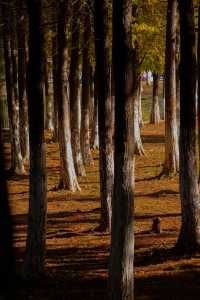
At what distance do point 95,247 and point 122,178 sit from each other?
566 centimetres

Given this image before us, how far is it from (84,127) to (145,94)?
59.2 meters

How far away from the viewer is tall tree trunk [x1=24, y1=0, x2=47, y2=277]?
11.4 m

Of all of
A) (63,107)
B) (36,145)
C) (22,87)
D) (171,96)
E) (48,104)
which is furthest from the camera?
(48,104)

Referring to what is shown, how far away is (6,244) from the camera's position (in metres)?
3.69

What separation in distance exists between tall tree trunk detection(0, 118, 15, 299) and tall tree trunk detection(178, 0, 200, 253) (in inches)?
384

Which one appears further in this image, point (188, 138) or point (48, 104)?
point (48, 104)

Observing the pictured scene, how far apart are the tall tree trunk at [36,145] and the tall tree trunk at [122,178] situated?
1800mm

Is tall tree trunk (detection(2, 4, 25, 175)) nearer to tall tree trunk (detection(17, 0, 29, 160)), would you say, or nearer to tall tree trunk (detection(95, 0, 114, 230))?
tall tree trunk (detection(17, 0, 29, 160))

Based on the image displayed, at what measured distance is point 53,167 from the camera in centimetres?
3152

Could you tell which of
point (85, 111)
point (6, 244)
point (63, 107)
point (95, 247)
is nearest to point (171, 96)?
point (63, 107)

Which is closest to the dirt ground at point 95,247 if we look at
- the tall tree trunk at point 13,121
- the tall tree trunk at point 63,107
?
the tall tree trunk at point 63,107

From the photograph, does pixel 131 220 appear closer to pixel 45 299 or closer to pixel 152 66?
pixel 45 299

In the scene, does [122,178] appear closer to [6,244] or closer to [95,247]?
[95,247]

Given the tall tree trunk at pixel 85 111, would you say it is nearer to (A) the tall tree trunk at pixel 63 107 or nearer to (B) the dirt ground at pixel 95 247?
(B) the dirt ground at pixel 95 247
